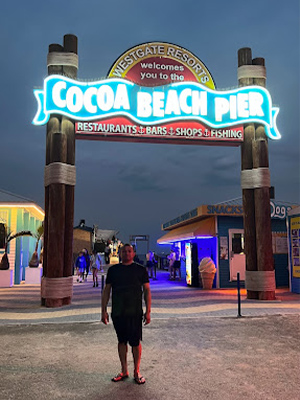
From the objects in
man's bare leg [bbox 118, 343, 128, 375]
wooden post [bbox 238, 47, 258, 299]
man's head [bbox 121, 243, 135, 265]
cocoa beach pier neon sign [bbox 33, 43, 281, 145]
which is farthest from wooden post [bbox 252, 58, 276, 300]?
man's head [bbox 121, 243, 135, 265]

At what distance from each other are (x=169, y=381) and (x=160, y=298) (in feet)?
27.1

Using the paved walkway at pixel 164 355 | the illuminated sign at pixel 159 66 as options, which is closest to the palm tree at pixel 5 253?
the paved walkway at pixel 164 355

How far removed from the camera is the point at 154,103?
12492 millimetres

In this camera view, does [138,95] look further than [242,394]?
Yes

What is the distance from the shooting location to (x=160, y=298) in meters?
13.0

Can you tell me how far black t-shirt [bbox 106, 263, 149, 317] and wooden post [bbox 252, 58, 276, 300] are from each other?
8.07 m

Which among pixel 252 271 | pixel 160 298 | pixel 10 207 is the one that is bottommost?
pixel 160 298

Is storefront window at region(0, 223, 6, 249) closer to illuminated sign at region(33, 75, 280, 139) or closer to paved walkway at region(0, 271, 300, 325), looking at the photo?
paved walkway at region(0, 271, 300, 325)

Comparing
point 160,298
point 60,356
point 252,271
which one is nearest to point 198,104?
point 252,271

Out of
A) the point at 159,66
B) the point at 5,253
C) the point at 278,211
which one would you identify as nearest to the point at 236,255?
the point at 278,211

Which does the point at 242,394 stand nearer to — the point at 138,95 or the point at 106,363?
the point at 106,363

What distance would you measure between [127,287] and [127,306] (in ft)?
0.79

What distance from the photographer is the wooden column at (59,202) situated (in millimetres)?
10930

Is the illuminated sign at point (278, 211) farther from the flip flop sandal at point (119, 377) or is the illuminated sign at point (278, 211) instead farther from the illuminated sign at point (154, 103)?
the flip flop sandal at point (119, 377)
